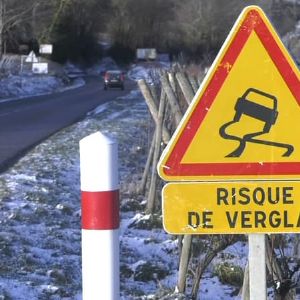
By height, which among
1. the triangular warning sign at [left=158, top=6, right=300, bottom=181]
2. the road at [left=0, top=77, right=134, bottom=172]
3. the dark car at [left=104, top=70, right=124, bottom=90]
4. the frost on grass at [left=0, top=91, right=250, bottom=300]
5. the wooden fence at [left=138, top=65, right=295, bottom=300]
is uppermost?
the triangular warning sign at [left=158, top=6, right=300, bottom=181]

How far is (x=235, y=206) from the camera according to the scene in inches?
138

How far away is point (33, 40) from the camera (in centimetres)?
7506

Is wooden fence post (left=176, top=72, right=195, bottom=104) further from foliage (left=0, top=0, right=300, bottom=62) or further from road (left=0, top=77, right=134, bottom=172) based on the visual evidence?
foliage (left=0, top=0, right=300, bottom=62)

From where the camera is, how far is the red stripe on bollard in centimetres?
338

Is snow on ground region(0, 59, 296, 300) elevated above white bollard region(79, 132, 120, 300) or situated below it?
below

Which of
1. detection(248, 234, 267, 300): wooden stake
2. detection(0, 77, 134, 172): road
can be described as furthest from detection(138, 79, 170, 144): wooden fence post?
detection(248, 234, 267, 300): wooden stake

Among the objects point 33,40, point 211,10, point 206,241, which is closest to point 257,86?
point 206,241

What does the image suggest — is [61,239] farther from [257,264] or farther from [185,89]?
[257,264]

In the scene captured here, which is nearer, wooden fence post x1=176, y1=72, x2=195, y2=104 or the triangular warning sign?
the triangular warning sign

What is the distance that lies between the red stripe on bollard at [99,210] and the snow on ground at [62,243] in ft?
10.4

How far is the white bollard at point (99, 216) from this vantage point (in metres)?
3.38

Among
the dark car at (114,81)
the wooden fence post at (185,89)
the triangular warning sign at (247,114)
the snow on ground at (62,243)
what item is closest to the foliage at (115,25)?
the dark car at (114,81)

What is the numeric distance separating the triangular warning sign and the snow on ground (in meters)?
3.30

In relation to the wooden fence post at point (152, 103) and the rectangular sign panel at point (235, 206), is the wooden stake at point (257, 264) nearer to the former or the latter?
the rectangular sign panel at point (235, 206)
